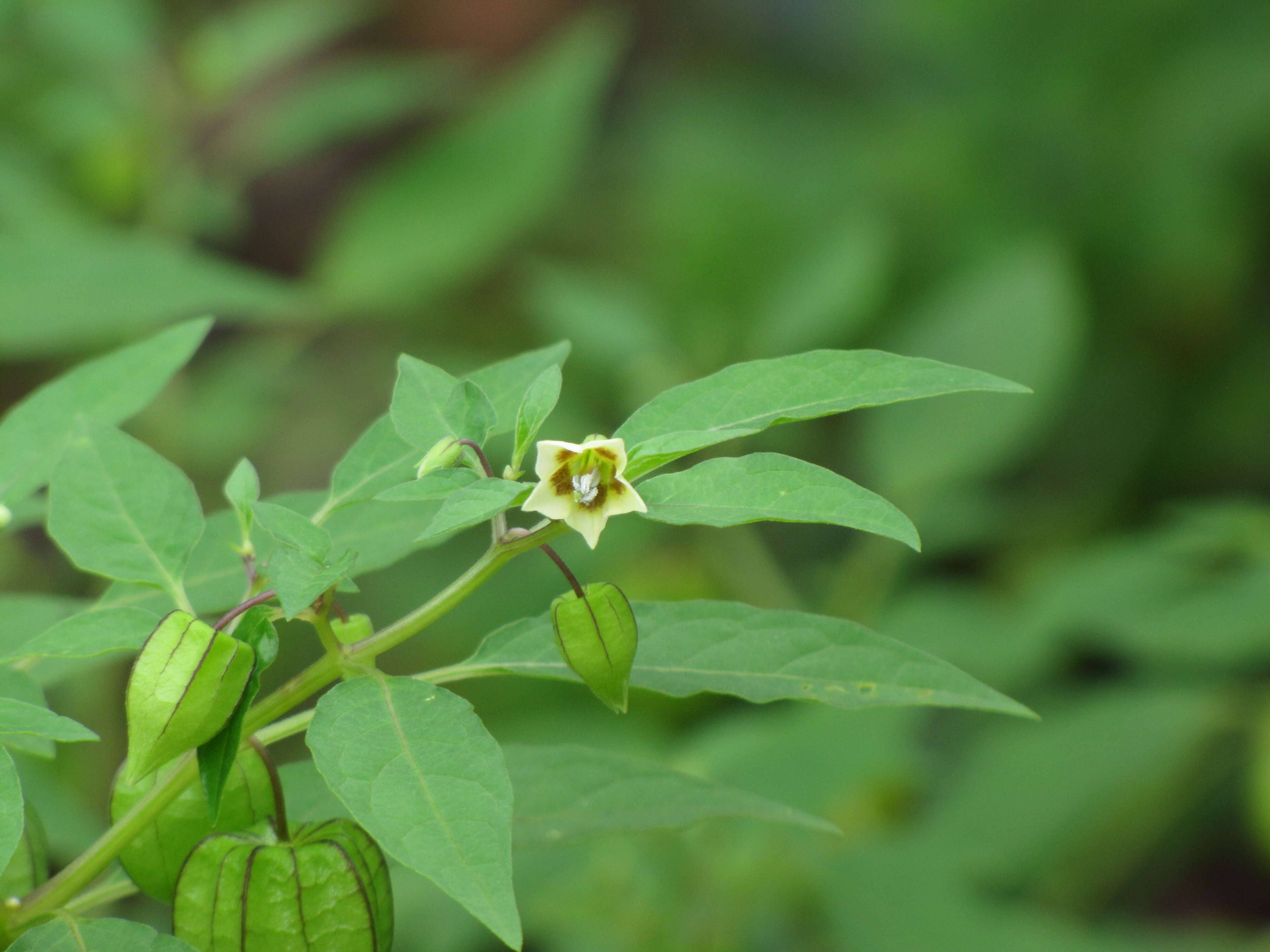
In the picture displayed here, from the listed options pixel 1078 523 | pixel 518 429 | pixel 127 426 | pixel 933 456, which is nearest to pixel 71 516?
pixel 518 429

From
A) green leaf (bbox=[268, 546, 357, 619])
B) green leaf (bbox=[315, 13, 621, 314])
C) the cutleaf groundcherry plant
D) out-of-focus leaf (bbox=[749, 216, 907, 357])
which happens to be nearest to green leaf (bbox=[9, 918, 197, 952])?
the cutleaf groundcherry plant

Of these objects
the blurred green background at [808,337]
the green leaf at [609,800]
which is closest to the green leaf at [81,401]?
the blurred green background at [808,337]

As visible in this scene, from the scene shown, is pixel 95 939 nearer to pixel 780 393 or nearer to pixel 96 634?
pixel 96 634

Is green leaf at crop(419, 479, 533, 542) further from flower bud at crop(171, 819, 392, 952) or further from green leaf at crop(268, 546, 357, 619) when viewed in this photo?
flower bud at crop(171, 819, 392, 952)

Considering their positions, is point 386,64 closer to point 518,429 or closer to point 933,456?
point 933,456

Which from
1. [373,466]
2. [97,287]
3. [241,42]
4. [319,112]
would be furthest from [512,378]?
[241,42]

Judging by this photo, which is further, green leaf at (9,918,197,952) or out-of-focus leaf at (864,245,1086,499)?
out-of-focus leaf at (864,245,1086,499)

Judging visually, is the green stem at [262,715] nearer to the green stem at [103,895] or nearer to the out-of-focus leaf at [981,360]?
the green stem at [103,895]
